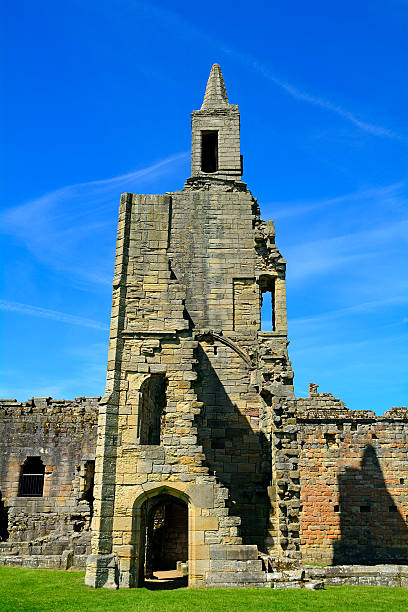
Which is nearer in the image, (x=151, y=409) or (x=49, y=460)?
(x=151, y=409)

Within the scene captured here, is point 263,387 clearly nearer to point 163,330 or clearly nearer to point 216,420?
point 216,420

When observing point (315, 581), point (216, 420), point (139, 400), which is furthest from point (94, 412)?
point (315, 581)

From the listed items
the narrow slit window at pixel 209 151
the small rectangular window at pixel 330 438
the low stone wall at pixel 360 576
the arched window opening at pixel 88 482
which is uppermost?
the narrow slit window at pixel 209 151

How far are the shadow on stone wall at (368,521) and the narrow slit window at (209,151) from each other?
37.1 feet

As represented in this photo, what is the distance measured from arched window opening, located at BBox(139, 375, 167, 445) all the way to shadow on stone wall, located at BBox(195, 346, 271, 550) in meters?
1.17

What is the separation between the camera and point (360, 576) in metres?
12.2

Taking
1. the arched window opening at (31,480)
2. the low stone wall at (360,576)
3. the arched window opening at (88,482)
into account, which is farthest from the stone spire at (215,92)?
the low stone wall at (360,576)

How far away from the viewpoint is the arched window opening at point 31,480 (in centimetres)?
1934

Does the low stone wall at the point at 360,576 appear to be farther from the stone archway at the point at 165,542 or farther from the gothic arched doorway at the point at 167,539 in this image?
the gothic arched doorway at the point at 167,539

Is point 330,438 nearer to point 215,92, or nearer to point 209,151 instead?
point 209,151

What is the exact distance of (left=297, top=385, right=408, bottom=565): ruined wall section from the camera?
19047 mm

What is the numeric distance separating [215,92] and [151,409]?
1195 centimetres

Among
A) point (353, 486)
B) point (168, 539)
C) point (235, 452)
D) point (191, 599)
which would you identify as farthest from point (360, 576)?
point (353, 486)

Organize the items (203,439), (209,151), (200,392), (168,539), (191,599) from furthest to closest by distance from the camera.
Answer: (209,151) < (168,539) < (200,392) < (203,439) < (191,599)
